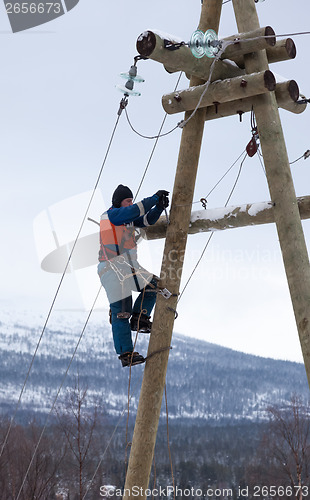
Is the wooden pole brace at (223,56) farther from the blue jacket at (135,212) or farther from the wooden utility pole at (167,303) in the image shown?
the blue jacket at (135,212)

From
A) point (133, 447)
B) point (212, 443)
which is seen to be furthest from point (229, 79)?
point (212, 443)

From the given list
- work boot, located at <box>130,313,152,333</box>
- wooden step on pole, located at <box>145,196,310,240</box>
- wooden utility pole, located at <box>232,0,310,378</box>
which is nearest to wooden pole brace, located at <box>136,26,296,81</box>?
wooden utility pole, located at <box>232,0,310,378</box>

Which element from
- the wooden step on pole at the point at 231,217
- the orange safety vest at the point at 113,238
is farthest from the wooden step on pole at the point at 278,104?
the orange safety vest at the point at 113,238

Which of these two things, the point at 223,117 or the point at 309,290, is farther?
A: the point at 223,117

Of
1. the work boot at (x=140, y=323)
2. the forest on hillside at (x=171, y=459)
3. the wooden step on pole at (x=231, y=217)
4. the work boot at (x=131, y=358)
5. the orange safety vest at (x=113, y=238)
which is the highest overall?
the forest on hillside at (x=171, y=459)

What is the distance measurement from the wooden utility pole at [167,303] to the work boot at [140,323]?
0.13 m

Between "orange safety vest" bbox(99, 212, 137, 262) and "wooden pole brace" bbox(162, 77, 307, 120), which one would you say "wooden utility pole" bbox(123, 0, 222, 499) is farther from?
"orange safety vest" bbox(99, 212, 137, 262)

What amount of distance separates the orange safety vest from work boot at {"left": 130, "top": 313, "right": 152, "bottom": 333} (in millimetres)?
570

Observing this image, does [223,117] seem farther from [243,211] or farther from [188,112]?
[243,211]

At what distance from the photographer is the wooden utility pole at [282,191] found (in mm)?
4793

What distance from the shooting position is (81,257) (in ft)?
20.7

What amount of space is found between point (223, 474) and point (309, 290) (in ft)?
211

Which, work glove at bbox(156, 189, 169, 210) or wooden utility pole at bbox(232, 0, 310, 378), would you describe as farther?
work glove at bbox(156, 189, 169, 210)

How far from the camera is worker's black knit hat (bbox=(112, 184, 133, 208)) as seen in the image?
539 centimetres
